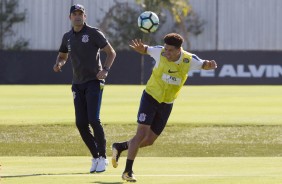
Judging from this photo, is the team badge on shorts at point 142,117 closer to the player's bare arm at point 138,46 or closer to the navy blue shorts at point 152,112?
the navy blue shorts at point 152,112

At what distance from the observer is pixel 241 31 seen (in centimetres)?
6212

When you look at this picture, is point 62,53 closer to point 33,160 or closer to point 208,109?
point 33,160

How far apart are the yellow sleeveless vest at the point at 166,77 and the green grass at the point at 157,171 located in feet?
3.60

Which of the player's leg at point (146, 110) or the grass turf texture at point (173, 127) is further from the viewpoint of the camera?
the grass turf texture at point (173, 127)

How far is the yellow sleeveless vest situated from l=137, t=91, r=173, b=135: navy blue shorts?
8 centimetres

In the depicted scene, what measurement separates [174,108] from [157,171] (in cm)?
1654

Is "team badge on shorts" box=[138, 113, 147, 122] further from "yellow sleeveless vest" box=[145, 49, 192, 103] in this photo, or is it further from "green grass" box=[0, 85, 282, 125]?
"green grass" box=[0, 85, 282, 125]

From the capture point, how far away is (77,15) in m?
14.4

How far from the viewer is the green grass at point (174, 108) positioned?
2589 cm

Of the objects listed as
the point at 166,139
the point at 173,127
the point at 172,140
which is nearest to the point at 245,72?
the point at 173,127

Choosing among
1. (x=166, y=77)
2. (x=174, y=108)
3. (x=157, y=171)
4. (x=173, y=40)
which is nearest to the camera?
(x=173, y=40)

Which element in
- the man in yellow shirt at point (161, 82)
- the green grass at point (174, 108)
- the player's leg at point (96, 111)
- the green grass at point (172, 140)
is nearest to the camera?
the man in yellow shirt at point (161, 82)

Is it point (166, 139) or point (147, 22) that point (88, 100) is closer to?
point (147, 22)

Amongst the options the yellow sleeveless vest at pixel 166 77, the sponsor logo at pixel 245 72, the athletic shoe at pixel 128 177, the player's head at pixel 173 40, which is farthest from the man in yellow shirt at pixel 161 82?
the sponsor logo at pixel 245 72
